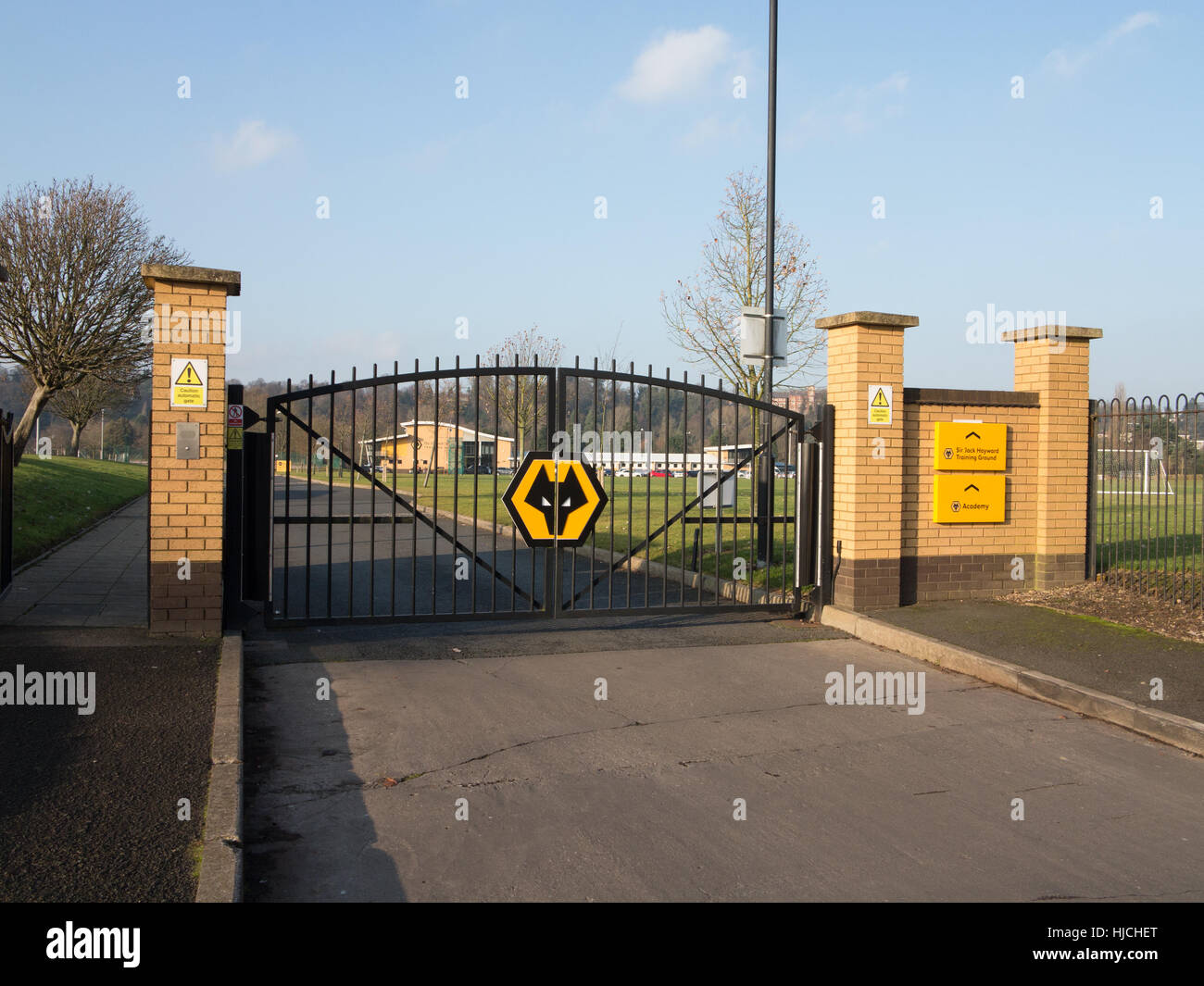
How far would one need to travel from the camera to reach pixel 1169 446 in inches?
465

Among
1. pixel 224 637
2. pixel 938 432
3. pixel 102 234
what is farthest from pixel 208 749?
pixel 102 234

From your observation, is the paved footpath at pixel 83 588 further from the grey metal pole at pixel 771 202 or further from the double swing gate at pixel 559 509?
the grey metal pole at pixel 771 202

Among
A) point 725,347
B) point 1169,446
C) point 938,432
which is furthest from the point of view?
point 725,347

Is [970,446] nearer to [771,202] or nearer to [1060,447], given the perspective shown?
[1060,447]

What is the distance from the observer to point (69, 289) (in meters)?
25.6

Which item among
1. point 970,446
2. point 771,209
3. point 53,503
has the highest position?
point 771,209

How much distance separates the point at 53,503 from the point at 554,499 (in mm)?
17968

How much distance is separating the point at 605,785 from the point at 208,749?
2.20 metres

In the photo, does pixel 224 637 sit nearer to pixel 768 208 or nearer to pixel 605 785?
pixel 605 785

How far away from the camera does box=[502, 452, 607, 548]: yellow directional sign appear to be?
368 inches

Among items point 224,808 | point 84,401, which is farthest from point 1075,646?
point 84,401
